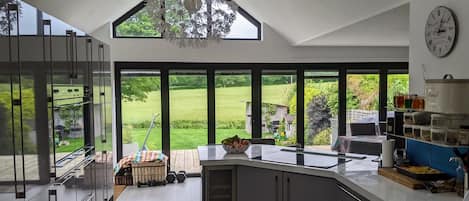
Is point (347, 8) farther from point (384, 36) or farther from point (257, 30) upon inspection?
point (257, 30)

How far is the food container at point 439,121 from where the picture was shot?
Result: 2.44m

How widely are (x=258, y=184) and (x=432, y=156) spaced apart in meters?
1.58

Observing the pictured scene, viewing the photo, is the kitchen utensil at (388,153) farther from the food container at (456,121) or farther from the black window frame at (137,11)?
the black window frame at (137,11)

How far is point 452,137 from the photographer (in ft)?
7.86

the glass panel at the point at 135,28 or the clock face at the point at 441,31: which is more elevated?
the glass panel at the point at 135,28

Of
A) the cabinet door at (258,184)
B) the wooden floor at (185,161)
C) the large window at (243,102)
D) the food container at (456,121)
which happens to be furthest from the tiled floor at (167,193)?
the food container at (456,121)

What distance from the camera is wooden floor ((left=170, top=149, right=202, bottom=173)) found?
749 centimetres

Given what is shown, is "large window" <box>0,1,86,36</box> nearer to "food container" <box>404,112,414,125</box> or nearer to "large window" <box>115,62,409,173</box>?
"food container" <box>404,112,414,125</box>

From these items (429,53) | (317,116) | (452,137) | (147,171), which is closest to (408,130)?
(452,137)

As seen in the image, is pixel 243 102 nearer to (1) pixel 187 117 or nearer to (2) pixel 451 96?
(1) pixel 187 117

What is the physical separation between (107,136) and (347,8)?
3555 millimetres

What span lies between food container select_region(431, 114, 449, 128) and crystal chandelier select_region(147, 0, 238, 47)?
7.55 ft

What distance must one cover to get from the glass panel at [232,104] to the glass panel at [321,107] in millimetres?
1218

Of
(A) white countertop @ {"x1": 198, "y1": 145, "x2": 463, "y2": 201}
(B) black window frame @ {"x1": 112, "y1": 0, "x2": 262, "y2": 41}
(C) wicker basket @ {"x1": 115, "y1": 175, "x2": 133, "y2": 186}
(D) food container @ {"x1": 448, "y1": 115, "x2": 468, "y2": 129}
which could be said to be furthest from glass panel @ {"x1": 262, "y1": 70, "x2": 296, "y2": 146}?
(D) food container @ {"x1": 448, "y1": 115, "x2": 468, "y2": 129}
